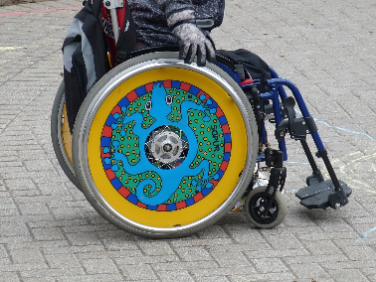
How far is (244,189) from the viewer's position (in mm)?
4004

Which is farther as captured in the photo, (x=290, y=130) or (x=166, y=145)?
(x=290, y=130)

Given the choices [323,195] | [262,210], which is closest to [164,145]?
[262,210]

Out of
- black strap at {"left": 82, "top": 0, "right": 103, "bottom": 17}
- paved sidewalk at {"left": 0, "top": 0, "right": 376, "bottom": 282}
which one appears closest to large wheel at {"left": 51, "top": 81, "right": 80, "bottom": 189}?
paved sidewalk at {"left": 0, "top": 0, "right": 376, "bottom": 282}

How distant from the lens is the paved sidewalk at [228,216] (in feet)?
12.4

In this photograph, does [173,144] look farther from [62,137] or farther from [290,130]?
[62,137]

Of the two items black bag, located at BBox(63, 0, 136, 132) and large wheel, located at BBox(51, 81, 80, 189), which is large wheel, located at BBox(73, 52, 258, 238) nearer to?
black bag, located at BBox(63, 0, 136, 132)

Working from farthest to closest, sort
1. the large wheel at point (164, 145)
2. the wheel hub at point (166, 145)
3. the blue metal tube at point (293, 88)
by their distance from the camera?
the blue metal tube at point (293, 88), the wheel hub at point (166, 145), the large wheel at point (164, 145)

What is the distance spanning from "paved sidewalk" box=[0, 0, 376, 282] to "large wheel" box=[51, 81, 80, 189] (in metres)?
0.29

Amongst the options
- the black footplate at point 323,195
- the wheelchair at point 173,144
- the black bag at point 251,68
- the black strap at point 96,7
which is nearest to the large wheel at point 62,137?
the wheelchair at point 173,144

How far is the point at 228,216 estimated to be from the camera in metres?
4.41

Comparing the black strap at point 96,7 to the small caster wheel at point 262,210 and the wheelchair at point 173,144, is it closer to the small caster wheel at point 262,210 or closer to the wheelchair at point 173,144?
the wheelchair at point 173,144

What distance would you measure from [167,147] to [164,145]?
0.02 meters

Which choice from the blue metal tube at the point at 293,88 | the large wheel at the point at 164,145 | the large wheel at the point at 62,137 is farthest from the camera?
the large wheel at the point at 62,137

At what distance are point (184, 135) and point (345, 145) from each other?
191 centimetres
